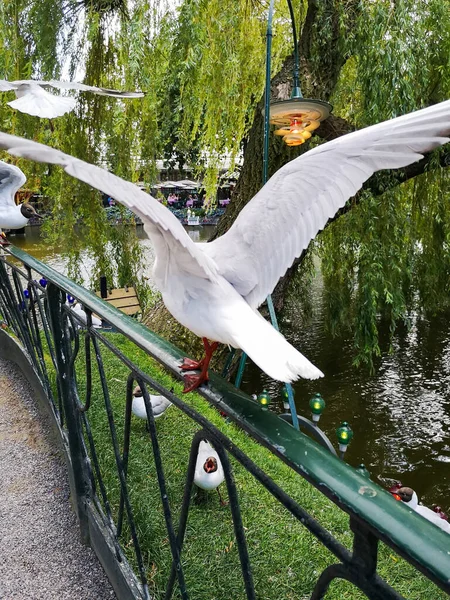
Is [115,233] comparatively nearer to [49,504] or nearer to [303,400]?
[303,400]

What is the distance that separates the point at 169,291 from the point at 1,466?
1.50 m

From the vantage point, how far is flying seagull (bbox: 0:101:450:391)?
1058 millimetres

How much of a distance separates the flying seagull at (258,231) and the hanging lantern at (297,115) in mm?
1300

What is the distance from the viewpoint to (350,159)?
1.56 meters

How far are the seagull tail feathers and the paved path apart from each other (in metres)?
1.04

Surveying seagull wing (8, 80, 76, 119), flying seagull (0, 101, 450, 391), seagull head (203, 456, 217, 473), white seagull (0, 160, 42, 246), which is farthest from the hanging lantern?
white seagull (0, 160, 42, 246)

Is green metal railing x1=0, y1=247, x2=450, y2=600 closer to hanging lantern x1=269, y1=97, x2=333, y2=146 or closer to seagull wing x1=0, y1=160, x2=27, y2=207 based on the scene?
hanging lantern x1=269, y1=97, x2=333, y2=146

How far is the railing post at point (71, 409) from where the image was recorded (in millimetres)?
1725

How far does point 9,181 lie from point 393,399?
4.56 metres

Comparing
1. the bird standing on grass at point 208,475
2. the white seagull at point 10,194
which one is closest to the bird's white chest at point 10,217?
the white seagull at point 10,194

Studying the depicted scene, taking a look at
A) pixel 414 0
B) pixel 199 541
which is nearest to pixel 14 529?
pixel 199 541

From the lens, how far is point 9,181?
3.85 metres

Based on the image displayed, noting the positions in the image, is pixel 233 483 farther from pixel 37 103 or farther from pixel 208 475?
pixel 37 103

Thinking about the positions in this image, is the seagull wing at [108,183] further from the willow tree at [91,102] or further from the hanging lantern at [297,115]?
the willow tree at [91,102]
